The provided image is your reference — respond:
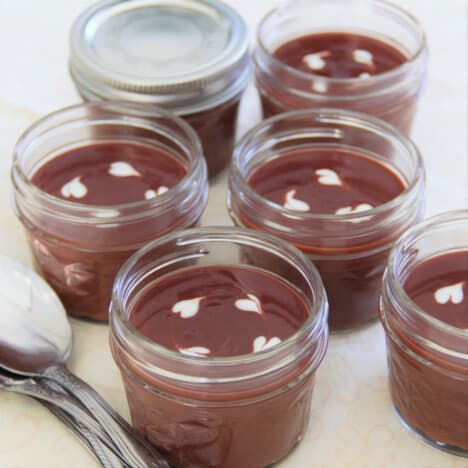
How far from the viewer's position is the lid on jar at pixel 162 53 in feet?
8.27

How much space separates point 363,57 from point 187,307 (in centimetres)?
101

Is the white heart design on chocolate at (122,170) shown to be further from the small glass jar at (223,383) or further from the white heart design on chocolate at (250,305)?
the white heart design on chocolate at (250,305)

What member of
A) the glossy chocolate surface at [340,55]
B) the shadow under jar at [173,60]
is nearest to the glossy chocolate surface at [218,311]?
the shadow under jar at [173,60]

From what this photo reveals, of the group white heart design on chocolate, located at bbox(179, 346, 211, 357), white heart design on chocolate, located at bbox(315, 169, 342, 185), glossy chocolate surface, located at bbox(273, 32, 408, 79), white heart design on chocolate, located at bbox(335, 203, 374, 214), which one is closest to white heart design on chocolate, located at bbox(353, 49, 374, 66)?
glossy chocolate surface, located at bbox(273, 32, 408, 79)

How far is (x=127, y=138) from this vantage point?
A: 248 cm

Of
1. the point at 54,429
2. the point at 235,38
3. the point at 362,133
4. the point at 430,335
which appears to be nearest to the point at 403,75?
the point at 362,133

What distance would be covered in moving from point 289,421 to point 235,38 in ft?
3.48

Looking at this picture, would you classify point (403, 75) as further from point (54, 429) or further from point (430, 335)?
point (54, 429)

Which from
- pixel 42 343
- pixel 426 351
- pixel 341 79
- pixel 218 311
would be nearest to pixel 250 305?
pixel 218 311

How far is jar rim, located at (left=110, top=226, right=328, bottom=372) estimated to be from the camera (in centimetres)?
181

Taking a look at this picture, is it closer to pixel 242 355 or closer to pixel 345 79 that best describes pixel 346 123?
pixel 345 79

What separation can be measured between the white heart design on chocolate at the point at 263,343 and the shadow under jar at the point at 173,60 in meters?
0.77

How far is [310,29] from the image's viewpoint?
2.84 metres

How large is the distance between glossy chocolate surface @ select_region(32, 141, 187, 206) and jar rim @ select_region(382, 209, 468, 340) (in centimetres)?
55
